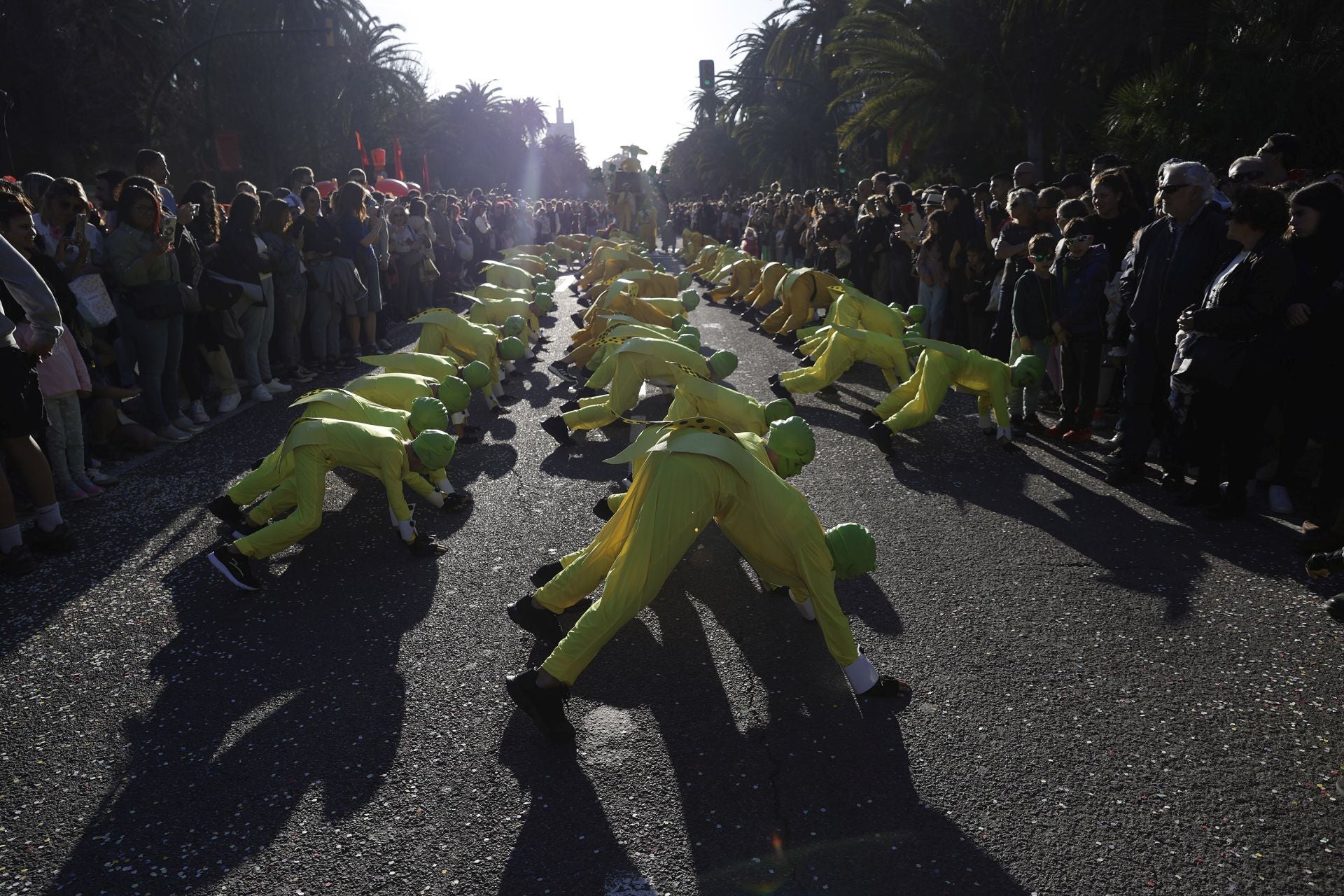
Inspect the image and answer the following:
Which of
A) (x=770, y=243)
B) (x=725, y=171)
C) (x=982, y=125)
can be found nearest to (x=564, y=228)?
(x=770, y=243)

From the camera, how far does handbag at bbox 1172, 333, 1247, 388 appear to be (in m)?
4.96

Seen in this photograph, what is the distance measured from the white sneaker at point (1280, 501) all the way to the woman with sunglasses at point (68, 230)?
7942mm

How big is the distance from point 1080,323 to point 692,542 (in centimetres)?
476

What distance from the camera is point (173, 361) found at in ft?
24.1

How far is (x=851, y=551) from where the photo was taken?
330 cm

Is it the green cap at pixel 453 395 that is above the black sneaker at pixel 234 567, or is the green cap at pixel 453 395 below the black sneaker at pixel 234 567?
above

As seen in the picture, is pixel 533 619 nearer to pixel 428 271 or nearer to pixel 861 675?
pixel 861 675

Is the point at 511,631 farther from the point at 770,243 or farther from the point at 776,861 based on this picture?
the point at 770,243

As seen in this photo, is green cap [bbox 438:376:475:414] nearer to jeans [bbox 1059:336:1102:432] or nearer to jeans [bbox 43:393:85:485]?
jeans [bbox 43:393:85:485]

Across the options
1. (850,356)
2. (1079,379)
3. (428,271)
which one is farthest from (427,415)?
(428,271)

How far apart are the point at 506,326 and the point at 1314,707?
8.27 m

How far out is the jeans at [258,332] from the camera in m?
8.59

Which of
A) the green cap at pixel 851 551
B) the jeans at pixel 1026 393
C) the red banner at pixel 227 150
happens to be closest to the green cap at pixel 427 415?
the green cap at pixel 851 551

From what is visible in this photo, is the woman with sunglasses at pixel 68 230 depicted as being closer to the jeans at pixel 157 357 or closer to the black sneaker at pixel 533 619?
the jeans at pixel 157 357
